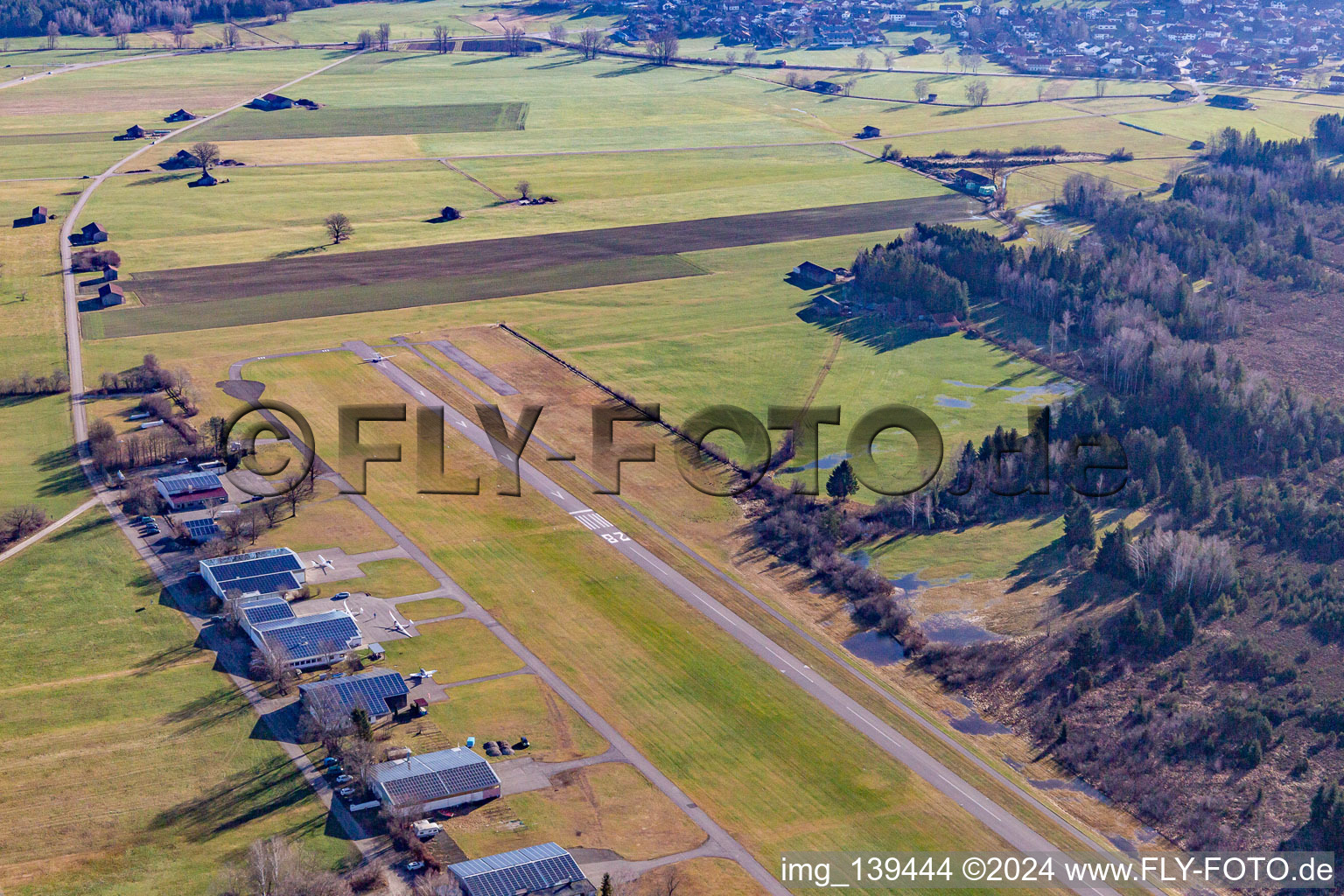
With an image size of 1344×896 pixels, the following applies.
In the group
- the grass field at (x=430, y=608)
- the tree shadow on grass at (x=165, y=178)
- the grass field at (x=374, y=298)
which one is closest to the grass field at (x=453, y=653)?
the grass field at (x=430, y=608)

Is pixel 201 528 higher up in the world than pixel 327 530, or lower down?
higher up

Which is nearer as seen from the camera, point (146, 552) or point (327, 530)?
point (146, 552)

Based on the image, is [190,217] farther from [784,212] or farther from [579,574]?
[579,574]

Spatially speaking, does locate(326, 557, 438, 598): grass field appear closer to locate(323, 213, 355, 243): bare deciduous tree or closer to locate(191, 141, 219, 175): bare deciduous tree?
locate(323, 213, 355, 243): bare deciduous tree

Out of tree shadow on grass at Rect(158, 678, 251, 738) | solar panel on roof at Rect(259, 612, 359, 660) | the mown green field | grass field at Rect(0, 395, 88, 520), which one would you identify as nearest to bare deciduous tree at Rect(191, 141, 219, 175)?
the mown green field

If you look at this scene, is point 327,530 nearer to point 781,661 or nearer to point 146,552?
point 146,552

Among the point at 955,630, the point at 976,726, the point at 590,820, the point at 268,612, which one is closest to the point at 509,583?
the point at 268,612

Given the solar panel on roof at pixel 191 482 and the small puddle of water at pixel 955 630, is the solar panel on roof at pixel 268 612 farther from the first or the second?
the small puddle of water at pixel 955 630
